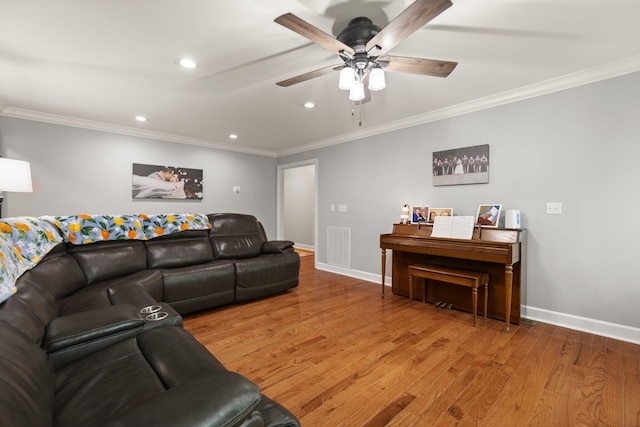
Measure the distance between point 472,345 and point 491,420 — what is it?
89 cm

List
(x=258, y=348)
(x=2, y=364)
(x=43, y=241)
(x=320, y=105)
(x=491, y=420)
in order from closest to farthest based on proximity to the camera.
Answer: (x=2, y=364), (x=491, y=420), (x=43, y=241), (x=258, y=348), (x=320, y=105)

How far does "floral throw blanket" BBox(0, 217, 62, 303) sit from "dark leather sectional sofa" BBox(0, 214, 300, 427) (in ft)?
0.22

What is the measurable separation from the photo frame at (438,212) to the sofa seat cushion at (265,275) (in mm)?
1841

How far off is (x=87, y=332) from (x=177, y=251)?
6.64ft

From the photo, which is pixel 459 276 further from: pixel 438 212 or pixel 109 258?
pixel 109 258

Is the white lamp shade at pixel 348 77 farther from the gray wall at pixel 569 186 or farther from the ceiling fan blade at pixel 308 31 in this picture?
the gray wall at pixel 569 186

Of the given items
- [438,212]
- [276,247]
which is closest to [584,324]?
[438,212]

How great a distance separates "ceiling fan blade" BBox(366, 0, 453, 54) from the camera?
135 centimetres

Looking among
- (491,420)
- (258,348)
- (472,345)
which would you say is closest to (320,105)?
(258,348)

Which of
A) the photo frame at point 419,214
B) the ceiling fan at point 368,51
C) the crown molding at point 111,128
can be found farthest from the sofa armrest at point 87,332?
the crown molding at point 111,128

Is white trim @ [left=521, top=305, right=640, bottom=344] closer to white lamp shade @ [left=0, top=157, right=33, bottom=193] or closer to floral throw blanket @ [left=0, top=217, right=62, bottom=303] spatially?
floral throw blanket @ [left=0, top=217, right=62, bottom=303]

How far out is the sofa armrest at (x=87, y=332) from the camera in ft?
4.03

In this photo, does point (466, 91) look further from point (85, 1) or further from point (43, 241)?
point (43, 241)

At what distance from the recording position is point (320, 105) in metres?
3.41
